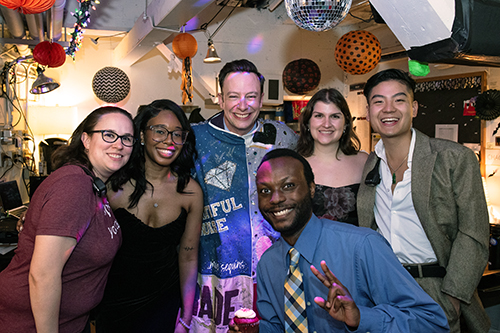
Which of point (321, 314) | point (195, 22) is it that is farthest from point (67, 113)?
point (321, 314)

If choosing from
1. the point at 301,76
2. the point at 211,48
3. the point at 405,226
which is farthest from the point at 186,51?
the point at 405,226

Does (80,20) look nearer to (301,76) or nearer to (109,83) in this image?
(109,83)

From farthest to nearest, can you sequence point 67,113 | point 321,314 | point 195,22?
point 67,113
point 195,22
point 321,314

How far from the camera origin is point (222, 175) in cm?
244

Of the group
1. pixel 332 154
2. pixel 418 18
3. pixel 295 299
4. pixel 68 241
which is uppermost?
pixel 418 18

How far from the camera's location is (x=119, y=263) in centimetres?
212

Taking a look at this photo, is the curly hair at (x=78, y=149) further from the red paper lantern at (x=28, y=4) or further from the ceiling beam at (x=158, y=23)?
the ceiling beam at (x=158, y=23)

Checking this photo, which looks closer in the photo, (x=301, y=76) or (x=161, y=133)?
(x=161, y=133)

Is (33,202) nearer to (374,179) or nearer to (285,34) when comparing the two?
(374,179)

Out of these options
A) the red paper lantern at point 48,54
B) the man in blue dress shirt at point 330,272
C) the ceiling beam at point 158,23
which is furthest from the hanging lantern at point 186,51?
the man in blue dress shirt at point 330,272

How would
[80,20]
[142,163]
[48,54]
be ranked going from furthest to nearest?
[48,54] < [80,20] < [142,163]

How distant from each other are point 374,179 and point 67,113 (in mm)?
5041

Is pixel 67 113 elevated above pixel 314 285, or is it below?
above

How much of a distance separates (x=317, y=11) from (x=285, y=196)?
1.09 meters
